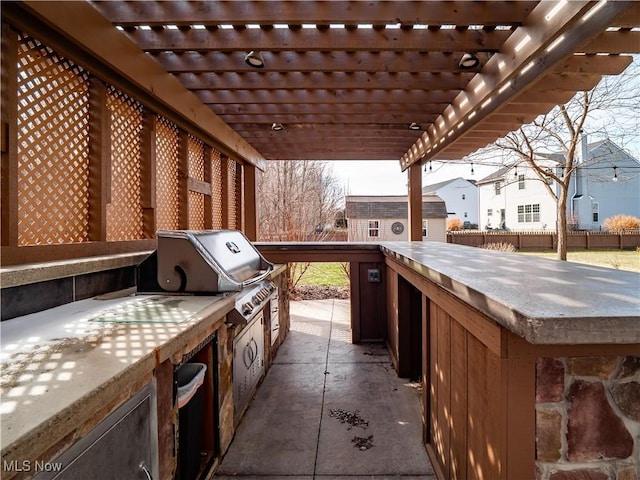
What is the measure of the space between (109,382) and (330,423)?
7.83 ft

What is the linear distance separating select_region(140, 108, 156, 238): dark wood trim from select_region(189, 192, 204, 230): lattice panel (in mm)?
912

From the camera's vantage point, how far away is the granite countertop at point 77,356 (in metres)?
0.90

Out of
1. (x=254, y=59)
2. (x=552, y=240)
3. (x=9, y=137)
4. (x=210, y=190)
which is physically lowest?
(x=552, y=240)

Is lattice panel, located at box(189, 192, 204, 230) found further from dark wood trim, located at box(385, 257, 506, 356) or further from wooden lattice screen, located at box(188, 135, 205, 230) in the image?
dark wood trim, located at box(385, 257, 506, 356)

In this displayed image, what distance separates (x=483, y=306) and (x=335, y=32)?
2.40 m

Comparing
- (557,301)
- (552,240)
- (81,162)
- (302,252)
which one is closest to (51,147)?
(81,162)

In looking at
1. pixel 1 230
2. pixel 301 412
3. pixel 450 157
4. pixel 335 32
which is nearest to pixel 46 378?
pixel 1 230

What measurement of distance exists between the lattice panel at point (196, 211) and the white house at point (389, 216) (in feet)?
36.8

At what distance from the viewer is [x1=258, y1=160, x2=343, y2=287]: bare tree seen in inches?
361

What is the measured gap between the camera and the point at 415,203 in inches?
252

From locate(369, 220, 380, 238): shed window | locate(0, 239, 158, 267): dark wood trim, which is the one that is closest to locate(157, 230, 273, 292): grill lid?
locate(0, 239, 158, 267): dark wood trim

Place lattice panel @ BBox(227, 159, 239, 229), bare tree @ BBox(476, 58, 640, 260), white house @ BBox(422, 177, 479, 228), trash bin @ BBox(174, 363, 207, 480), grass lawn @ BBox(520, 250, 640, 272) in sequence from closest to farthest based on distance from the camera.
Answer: trash bin @ BBox(174, 363, 207, 480) < lattice panel @ BBox(227, 159, 239, 229) < bare tree @ BBox(476, 58, 640, 260) < grass lawn @ BBox(520, 250, 640, 272) < white house @ BBox(422, 177, 479, 228)

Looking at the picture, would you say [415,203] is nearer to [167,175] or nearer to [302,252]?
[302,252]

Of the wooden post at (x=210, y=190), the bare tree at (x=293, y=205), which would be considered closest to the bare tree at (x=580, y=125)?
the bare tree at (x=293, y=205)
